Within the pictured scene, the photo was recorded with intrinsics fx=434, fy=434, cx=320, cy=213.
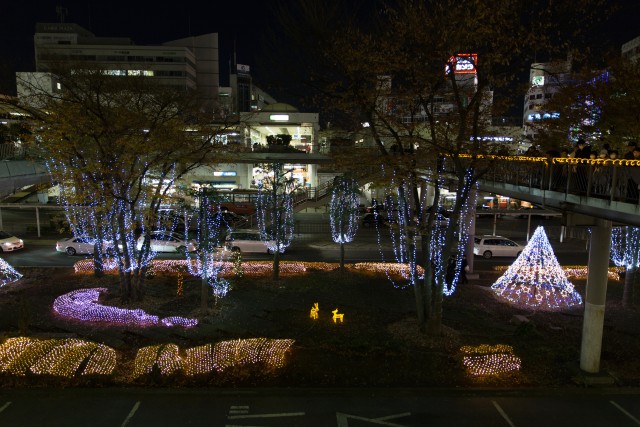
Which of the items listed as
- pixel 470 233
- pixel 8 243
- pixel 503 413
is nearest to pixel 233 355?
pixel 503 413

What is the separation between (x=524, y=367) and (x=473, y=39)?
726 centimetres

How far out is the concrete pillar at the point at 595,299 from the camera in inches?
373

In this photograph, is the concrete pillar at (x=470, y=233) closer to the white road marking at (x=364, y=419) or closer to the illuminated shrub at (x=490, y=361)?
the illuminated shrub at (x=490, y=361)

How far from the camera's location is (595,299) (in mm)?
9695

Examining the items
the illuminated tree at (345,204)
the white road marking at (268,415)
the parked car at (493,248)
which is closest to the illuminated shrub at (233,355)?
the white road marking at (268,415)

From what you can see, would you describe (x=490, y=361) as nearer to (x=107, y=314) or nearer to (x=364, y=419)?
(x=364, y=419)

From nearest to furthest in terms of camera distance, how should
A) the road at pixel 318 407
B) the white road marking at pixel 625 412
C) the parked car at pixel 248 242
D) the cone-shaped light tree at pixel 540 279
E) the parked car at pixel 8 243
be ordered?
the road at pixel 318 407
the white road marking at pixel 625 412
the cone-shaped light tree at pixel 540 279
the parked car at pixel 8 243
the parked car at pixel 248 242

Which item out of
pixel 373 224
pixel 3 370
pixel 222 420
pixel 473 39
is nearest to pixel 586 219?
pixel 473 39

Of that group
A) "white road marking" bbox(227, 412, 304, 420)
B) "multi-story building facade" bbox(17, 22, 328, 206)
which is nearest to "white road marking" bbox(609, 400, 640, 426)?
"white road marking" bbox(227, 412, 304, 420)

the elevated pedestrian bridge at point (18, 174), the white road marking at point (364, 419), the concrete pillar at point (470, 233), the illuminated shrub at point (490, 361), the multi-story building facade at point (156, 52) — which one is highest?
the multi-story building facade at point (156, 52)

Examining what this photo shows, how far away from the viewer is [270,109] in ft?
149

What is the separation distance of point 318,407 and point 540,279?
1045 cm

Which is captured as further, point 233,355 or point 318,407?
point 233,355

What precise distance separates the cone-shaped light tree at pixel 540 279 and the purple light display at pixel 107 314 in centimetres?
1114
